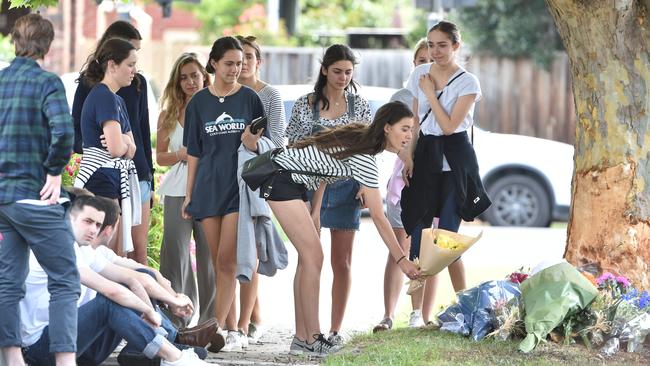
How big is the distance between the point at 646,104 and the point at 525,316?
172 cm

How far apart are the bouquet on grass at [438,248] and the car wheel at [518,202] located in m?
10.4

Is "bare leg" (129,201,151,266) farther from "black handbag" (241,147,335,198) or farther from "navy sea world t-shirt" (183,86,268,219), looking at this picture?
"black handbag" (241,147,335,198)

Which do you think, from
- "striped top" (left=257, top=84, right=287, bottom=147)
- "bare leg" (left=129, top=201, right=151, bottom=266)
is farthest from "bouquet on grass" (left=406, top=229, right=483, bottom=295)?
"bare leg" (left=129, top=201, right=151, bottom=266)

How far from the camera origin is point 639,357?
818 centimetres

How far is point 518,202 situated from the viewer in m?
19.0

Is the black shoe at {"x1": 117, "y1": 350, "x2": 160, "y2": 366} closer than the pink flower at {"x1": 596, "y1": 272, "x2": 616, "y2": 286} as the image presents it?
Yes

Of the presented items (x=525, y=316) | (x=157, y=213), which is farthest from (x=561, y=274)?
(x=157, y=213)

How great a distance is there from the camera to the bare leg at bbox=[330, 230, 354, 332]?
9.68 meters

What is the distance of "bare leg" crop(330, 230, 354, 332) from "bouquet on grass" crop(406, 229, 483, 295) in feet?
4.25

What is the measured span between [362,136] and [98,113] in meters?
1.64

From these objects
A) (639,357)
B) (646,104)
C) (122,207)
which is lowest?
(639,357)

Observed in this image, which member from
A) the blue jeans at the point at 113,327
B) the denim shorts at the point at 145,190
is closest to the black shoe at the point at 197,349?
the blue jeans at the point at 113,327

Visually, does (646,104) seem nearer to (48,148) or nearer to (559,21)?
(559,21)

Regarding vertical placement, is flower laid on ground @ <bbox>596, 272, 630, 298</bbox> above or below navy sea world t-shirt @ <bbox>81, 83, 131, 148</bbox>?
below
